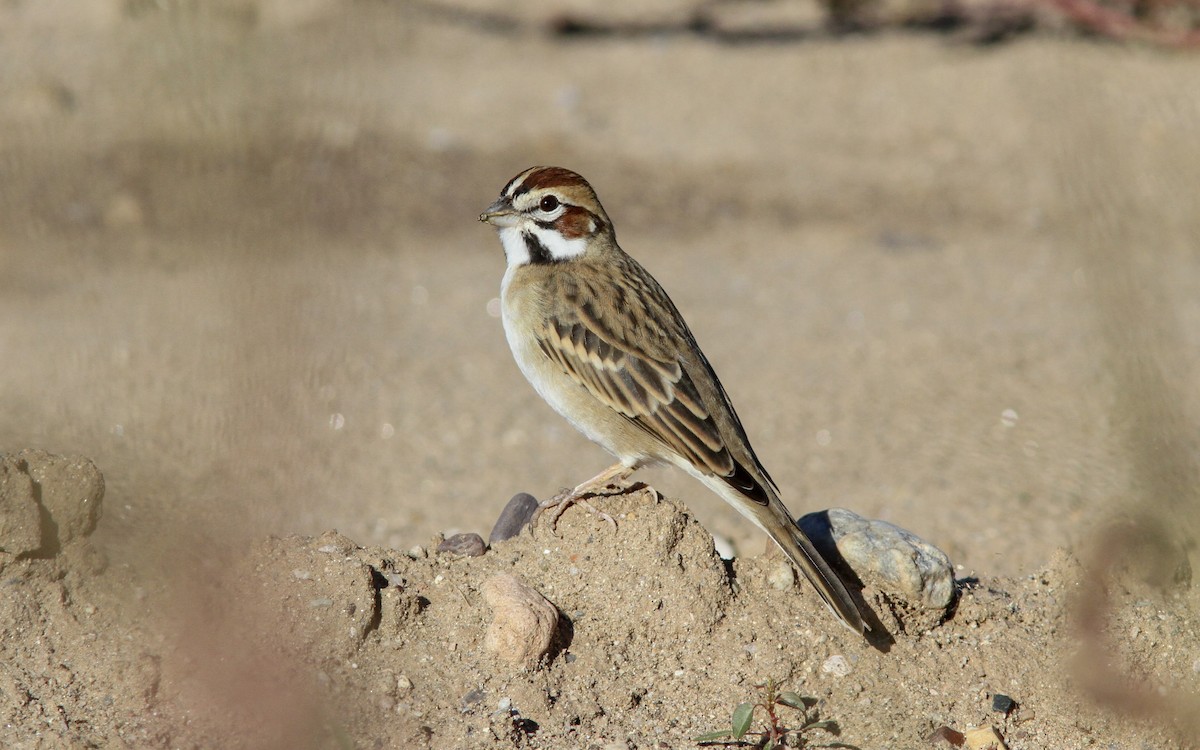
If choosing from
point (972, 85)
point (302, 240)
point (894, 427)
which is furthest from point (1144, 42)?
point (302, 240)

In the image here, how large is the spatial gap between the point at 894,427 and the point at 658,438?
10.1 feet

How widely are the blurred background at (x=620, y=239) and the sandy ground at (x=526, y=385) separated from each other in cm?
2

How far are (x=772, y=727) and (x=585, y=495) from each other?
123 centimetres

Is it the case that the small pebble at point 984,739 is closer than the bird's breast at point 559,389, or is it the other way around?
the small pebble at point 984,739

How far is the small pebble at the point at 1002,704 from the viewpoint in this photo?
3.93 metres

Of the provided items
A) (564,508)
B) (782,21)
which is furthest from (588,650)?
(782,21)

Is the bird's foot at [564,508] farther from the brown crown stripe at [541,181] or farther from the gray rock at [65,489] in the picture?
the gray rock at [65,489]

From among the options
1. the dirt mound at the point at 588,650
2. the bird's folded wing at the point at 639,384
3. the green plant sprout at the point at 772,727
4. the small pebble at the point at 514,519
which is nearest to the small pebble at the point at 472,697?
the dirt mound at the point at 588,650

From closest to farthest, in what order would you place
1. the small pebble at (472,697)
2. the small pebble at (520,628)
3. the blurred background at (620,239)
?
the blurred background at (620,239), the small pebble at (472,697), the small pebble at (520,628)

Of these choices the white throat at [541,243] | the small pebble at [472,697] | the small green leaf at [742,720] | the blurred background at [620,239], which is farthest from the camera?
the white throat at [541,243]

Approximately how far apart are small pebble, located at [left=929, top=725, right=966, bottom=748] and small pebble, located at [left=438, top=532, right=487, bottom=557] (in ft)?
5.13

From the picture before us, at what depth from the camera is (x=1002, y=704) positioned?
395 centimetres

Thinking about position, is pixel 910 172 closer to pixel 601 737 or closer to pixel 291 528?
pixel 601 737

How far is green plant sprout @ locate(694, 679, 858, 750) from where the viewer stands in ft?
10.9
